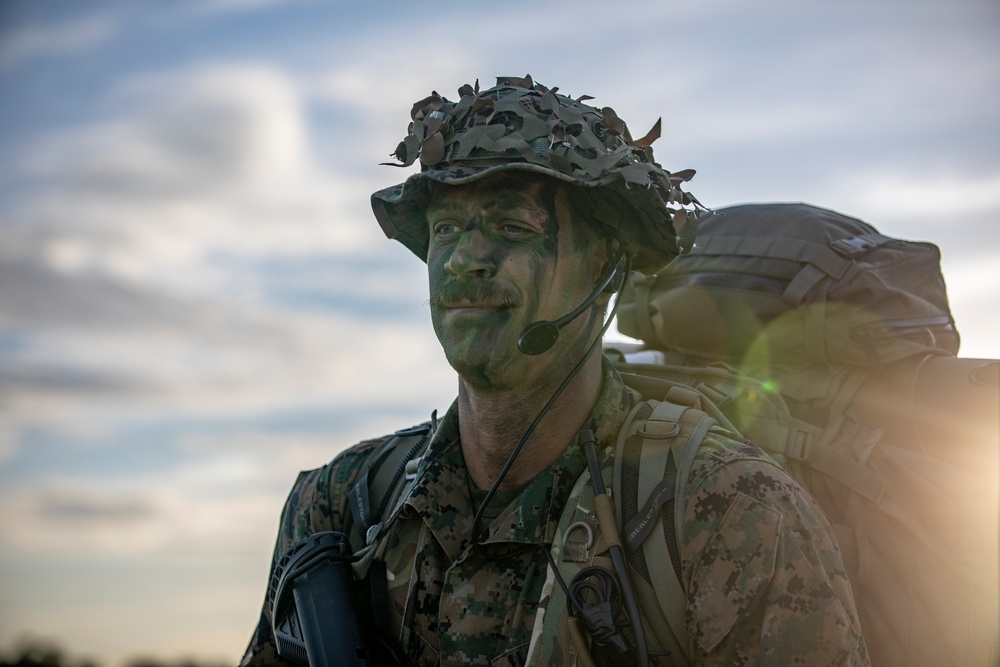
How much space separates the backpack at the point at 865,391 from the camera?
4977 mm

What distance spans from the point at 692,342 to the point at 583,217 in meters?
1.74

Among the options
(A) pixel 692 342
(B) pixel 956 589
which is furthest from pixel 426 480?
(B) pixel 956 589

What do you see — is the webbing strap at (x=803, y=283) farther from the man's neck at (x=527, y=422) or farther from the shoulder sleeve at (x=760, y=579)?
the shoulder sleeve at (x=760, y=579)

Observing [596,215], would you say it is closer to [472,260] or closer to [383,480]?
[472,260]

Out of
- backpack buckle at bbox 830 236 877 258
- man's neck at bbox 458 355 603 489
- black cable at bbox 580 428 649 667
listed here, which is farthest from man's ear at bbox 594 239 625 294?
backpack buckle at bbox 830 236 877 258

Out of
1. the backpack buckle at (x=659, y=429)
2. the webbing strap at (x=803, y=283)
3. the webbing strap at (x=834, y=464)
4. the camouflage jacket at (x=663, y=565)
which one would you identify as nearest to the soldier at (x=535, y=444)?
the camouflage jacket at (x=663, y=565)

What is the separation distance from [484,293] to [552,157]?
639mm

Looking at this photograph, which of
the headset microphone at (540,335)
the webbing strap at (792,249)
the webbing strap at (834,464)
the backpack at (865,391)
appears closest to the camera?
the headset microphone at (540,335)

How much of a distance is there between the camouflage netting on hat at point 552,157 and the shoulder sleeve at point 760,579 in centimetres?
123

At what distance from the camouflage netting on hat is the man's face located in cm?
13

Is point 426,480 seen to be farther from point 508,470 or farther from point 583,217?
point 583,217

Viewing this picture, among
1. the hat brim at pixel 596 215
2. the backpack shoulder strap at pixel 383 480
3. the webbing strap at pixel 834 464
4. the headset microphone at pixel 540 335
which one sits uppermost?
the hat brim at pixel 596 215

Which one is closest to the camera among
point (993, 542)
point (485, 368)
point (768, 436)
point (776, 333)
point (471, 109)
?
point (485, 368)

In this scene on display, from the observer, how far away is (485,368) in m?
4.29
